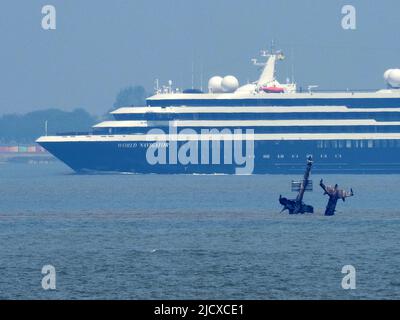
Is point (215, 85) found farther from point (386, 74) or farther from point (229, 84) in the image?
point (386, 74)

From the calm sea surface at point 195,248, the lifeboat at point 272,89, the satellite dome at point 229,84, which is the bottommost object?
the calm sea surface at point 195,248

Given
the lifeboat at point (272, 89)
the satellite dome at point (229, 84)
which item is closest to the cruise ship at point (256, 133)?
the lifeboat at point (272, 89)

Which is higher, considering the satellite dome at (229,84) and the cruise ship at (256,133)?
the satellite dome at (229,84)

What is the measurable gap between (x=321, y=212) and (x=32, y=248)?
25162 mm

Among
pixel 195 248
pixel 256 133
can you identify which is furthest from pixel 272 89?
pixel 195 248

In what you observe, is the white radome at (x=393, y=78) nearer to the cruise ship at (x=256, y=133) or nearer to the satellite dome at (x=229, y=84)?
the cruise ship at (x=256, y=133)

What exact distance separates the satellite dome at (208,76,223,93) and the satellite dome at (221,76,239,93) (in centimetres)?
54

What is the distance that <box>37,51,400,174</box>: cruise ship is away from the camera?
14688 centimetres

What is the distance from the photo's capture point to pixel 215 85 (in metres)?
157

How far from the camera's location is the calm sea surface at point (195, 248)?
4622cm

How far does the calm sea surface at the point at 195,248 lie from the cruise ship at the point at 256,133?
46.8 m

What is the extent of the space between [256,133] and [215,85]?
432 inches

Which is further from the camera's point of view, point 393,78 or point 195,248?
point 393,78
